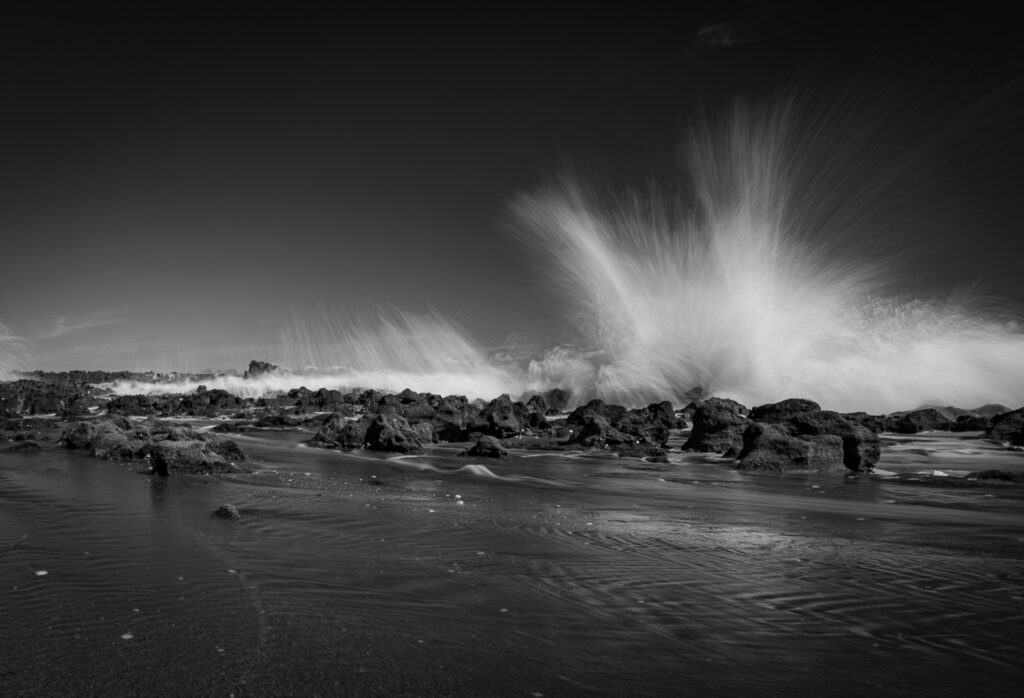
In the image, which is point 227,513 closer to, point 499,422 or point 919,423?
point 499,422

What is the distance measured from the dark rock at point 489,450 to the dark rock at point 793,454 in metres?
7.80

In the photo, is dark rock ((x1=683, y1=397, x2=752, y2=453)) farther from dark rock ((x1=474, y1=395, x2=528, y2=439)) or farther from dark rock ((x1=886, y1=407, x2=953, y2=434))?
dark rock ((x1=886, y1=407, x2=953, y2=434))

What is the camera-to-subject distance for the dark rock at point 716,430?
78.8 feet

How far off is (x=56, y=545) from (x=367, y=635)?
5101mm

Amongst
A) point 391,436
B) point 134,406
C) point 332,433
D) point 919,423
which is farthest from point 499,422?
point 134,406

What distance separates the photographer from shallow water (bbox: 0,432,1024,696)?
14.0ft

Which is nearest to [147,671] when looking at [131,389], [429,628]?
[429,628]

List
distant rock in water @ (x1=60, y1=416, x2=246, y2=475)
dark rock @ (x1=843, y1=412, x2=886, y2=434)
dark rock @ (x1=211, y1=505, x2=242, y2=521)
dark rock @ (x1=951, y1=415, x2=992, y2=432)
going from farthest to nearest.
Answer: dark rock @ (x1=843, y1=412, x2=886, y2=434) → dark rock @ (x1=951, y1=415, x2=992, y2=432) → distant rock in water @ (x1=60, y1=416, x2=246, y2=475) → dark rock @ (x1=211, y1=505, x2=242, y2=521)

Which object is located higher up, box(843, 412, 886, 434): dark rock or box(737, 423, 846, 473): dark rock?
box(843, 412, 886, 434): dark rock

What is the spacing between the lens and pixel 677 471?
18703 millimetres

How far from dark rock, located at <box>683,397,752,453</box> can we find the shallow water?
11.5m

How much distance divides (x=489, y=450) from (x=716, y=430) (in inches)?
351

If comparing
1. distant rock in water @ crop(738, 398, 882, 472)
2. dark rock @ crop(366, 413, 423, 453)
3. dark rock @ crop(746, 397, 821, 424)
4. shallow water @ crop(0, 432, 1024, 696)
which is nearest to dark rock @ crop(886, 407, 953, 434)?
dark rock @ crop(746, 397, 821, 424)

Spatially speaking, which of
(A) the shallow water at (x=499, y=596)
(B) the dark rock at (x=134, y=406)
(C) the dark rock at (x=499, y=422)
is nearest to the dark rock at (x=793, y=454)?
(A) the shallow water at (x=499, y=596)
